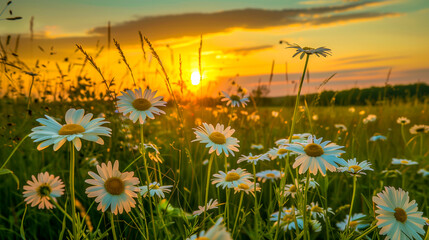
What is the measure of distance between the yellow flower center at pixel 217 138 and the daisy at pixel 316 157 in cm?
39

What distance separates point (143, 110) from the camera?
136cm

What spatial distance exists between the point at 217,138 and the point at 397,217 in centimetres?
75

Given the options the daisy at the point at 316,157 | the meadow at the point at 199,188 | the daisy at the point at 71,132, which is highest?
the daisy at the point at 71,132

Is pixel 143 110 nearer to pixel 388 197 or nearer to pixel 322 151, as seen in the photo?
pixel 322 151

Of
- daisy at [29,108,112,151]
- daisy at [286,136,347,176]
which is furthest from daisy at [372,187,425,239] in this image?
daisy at [29,108,112,151]

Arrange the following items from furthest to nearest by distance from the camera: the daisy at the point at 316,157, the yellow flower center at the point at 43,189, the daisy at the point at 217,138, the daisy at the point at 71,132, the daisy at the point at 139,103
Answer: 1. the yellow flower center at the point at 43,189
2. the daisy at the point at 217,138
3. the daisy at the point at 139,103
4. the daisy at the point at 316,157
5. the daisy at the point at 71,132

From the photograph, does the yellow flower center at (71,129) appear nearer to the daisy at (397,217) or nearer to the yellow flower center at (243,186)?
the yellow flower center at (243,186)

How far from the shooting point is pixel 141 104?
53.9 inches

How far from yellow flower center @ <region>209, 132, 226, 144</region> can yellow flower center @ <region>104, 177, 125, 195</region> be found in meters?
0.45

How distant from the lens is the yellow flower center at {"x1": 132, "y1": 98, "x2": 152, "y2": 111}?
136 centimetres

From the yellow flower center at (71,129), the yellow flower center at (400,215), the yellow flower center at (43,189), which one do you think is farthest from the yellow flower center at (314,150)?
the yellow flower center at (43,189)

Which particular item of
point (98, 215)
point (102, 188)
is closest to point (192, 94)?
point (98, 215)

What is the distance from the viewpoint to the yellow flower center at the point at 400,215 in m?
1.25

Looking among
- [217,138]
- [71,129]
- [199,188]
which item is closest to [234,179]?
[217,138]
